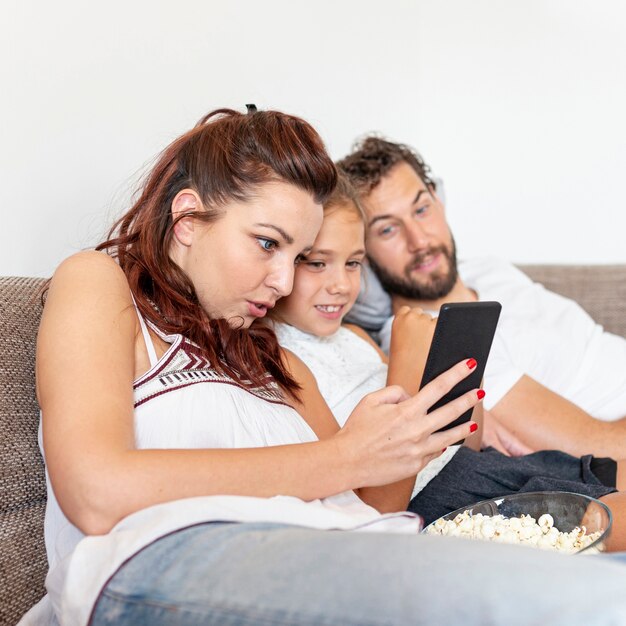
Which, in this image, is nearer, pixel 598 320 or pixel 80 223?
pixel 80 223

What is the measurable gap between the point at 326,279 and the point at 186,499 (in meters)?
0.83

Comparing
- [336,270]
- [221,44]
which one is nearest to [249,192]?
[336,270]

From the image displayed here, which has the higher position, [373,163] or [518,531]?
[373,163]

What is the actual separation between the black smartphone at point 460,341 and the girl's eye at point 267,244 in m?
0.33

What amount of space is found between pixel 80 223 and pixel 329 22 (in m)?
1.25

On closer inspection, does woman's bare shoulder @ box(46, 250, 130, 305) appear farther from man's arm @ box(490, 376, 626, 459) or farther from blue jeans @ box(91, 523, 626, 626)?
man's arm @ box(490, 376, 626, 459)

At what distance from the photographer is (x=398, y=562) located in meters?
0.78

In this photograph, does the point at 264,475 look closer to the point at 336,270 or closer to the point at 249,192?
the point at 249,192

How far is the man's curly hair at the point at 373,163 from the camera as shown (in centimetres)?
218

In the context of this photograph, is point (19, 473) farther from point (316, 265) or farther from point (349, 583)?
point (316, 265)

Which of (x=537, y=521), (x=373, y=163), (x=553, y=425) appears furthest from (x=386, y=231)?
(x=537, y=521)

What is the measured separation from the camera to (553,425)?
1902 mm

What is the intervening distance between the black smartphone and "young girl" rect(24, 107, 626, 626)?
0.03 meters

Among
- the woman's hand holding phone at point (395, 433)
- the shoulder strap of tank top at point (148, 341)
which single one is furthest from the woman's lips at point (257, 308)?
the woman's hand holding phone at point (395, 433)
